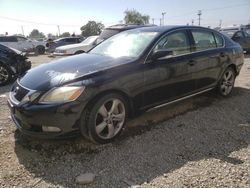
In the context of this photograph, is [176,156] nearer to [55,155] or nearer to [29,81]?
[55,155]

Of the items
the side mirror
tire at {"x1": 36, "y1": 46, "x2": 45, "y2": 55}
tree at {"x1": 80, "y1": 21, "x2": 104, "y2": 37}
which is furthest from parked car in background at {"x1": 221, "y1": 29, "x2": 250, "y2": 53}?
tree at {"x1": 80, "y1": 21, "x2": 104, "y2": 37}

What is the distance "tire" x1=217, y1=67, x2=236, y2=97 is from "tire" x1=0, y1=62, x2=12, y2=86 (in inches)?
236

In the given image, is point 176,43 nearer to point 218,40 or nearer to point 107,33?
point 218,40

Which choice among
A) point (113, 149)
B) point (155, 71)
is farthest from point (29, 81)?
point (155, 71)

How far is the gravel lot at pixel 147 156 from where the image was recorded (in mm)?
3059

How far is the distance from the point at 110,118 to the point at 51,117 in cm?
82

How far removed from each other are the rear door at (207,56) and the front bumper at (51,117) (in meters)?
2.55

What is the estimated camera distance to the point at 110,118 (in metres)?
3.87

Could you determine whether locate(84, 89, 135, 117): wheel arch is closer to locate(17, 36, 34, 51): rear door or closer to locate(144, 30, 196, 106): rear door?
locate(144, 30, 196, 106): rear door

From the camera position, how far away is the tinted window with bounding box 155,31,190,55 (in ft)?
15.0

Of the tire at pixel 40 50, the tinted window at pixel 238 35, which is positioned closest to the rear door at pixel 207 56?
the tinted window at pixel 238 35

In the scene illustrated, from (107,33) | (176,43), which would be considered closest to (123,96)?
(176,43)

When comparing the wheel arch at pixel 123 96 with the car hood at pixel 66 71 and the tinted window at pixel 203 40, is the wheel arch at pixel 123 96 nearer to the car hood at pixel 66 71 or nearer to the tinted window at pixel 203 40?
the car hood at pixel 66 71

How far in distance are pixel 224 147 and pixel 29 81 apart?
9.06ft
